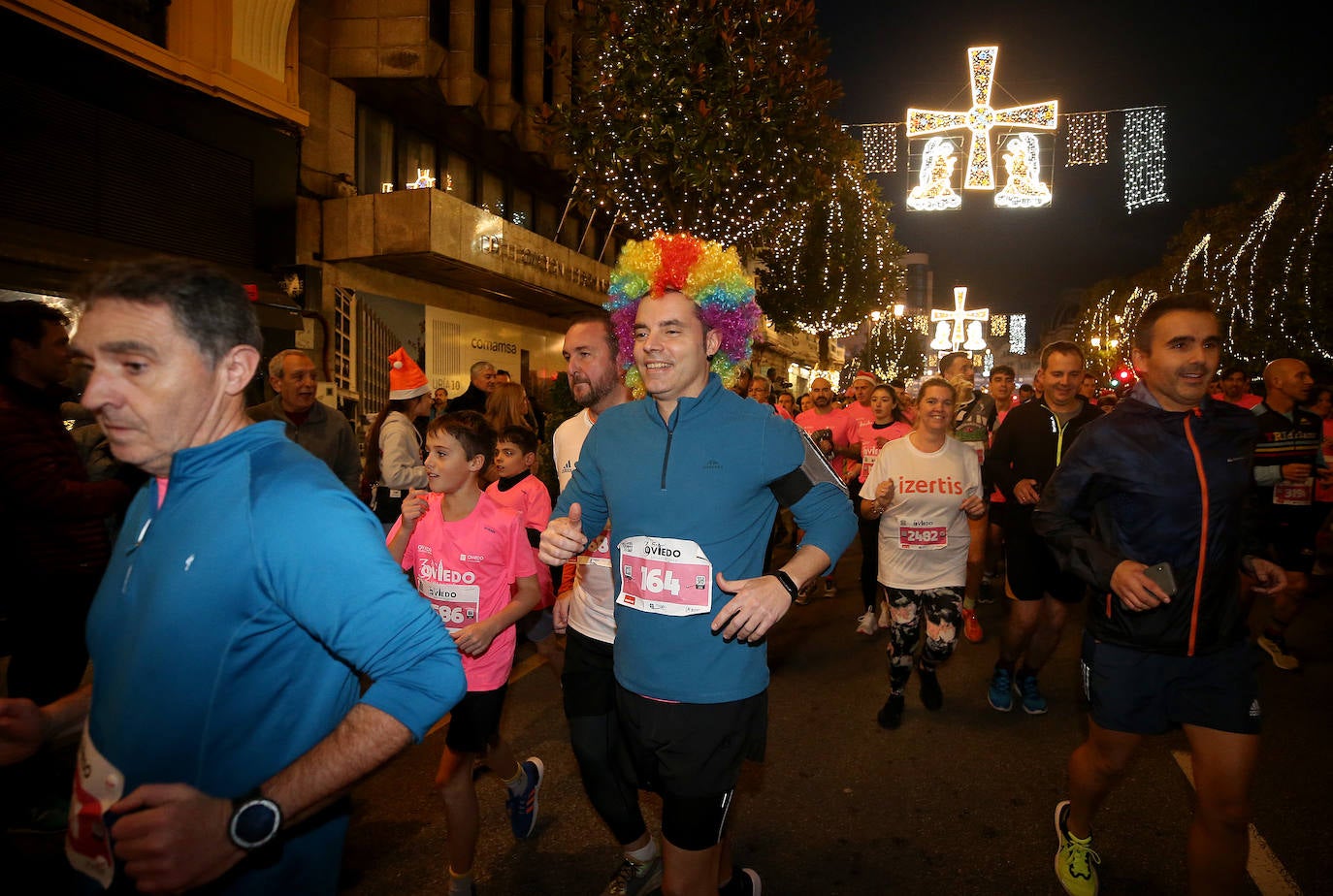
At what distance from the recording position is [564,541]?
7.78 ft

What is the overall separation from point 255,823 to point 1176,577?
121 inches

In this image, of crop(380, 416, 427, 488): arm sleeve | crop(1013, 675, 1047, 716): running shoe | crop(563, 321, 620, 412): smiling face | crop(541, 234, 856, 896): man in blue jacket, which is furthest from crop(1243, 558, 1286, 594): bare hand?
crop(380, 416, 427, 488): arm sleeve

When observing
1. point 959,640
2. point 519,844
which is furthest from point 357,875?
point 959,640

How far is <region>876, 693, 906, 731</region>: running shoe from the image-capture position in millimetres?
4840

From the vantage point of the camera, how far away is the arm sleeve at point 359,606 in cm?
137

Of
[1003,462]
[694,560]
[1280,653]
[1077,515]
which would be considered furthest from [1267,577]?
[1280,653]

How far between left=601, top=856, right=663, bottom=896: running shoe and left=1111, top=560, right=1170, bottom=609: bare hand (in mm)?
2145

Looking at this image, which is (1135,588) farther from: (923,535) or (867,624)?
(867,624)

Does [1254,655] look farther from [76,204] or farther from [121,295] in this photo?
[76,204]

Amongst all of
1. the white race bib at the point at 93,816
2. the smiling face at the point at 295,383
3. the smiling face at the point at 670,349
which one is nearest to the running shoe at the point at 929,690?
the smiling face at the point at 670,349

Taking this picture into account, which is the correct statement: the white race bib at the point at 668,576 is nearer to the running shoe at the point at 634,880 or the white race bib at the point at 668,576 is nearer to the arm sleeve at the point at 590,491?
the arm sleeve at the point at 590,491

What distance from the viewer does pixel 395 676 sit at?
1.40m

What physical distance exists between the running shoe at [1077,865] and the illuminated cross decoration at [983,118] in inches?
603

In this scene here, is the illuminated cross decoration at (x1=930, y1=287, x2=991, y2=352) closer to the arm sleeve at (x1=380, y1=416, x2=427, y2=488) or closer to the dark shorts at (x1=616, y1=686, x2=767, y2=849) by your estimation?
the arm sleeve at (x1=380, y1=416, x2=427, y2=488)
